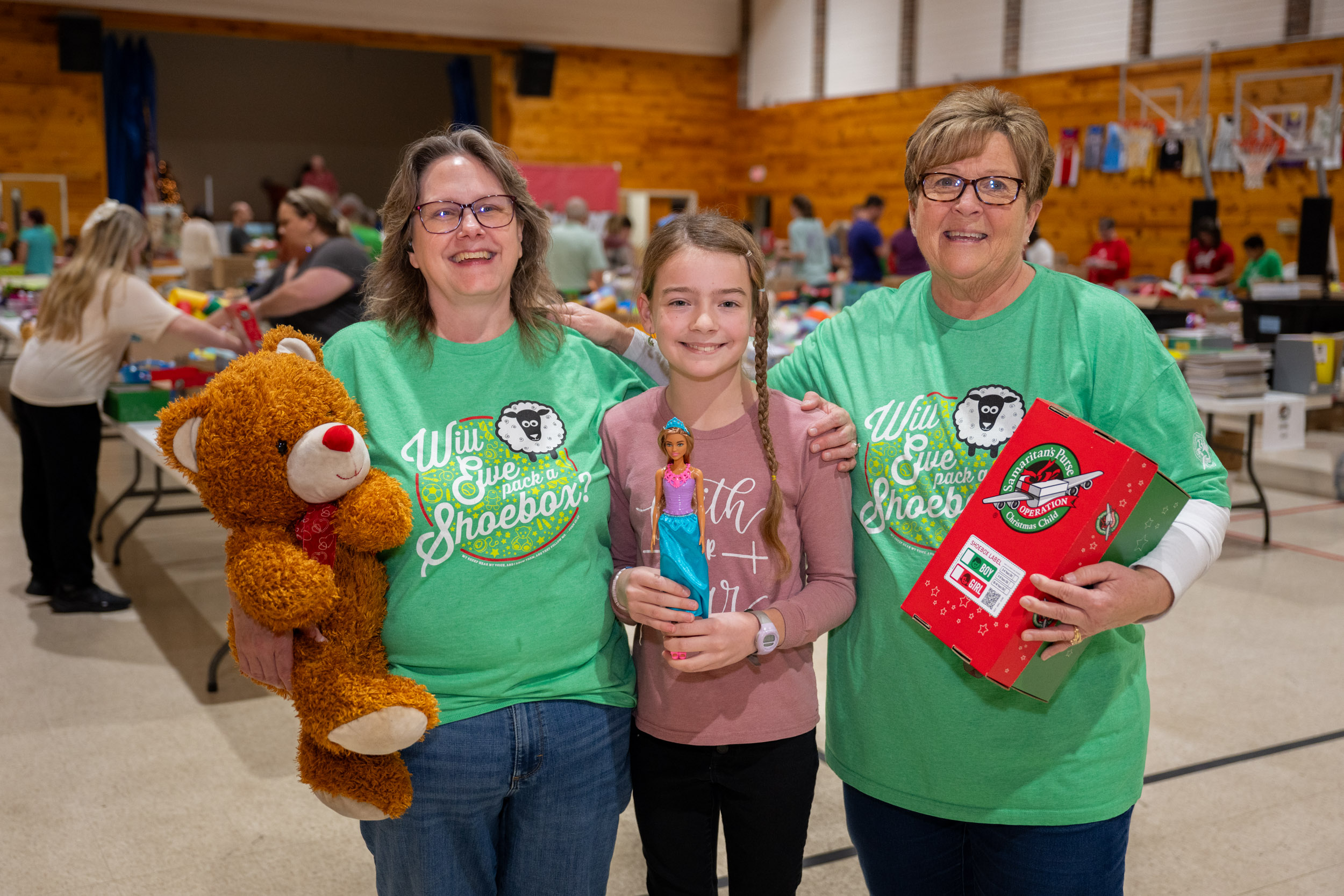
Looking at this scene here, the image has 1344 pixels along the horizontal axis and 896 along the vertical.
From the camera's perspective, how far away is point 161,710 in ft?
11.3

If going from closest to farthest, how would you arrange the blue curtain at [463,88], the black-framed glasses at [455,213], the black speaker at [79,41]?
1. the black-framed glasses at [455,213]
2. the black speaker at [79,41]
3. the blue curtain at [463,88]

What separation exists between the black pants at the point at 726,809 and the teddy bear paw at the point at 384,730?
34cm

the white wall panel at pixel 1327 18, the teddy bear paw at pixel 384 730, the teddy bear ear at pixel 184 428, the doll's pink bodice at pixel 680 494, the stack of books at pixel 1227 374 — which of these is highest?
the white wall panel at pixel 1327 18

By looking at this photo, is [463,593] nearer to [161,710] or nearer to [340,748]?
[340,748]

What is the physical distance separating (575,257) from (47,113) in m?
9.35

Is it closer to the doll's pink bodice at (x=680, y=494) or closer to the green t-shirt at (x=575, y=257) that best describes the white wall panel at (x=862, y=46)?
the green t-shirt at (x=575, y=257)

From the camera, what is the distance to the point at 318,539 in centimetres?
140

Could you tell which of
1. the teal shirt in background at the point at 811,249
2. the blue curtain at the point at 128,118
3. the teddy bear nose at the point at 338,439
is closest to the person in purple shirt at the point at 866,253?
the teal shirt in background at the point at 811,249

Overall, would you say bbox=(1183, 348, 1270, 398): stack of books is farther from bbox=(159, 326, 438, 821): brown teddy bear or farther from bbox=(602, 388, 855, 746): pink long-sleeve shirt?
bbox=(159, 326, 438, 821): brown teddy bear

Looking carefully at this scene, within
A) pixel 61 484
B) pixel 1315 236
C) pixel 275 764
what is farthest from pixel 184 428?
pixel 1315 236

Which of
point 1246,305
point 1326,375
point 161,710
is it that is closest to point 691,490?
point 161,710

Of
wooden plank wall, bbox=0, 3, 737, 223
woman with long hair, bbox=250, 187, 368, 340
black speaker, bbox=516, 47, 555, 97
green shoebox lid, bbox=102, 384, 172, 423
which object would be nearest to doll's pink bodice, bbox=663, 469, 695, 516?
woman with long hair, bbox=250, 187, 368, 340

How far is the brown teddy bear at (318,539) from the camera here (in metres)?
1.34

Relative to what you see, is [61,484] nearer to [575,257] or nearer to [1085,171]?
[575,257]
